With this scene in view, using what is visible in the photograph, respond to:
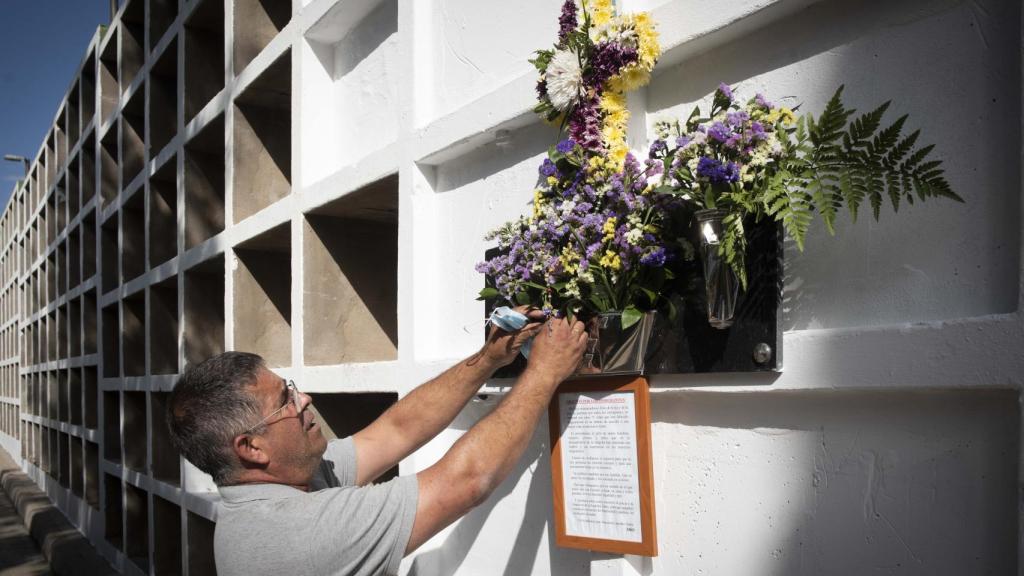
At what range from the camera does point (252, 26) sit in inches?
161

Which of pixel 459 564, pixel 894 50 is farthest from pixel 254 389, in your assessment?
pixel 894 50

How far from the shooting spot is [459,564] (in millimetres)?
2428

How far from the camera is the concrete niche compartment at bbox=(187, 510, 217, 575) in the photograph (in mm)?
4023

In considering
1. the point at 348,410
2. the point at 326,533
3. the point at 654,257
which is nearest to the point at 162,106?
the point at 348,410

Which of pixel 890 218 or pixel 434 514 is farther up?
pixel 890 218

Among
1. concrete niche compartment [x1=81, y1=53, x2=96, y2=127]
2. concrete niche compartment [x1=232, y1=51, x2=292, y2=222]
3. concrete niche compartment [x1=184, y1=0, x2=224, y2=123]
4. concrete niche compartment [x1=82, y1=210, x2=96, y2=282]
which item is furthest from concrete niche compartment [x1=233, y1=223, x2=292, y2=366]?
concrete niche compartment [x1=81, y1=53, x2=96, y2=127]

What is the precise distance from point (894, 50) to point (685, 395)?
781 millimetres

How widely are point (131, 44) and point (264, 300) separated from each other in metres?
3.30

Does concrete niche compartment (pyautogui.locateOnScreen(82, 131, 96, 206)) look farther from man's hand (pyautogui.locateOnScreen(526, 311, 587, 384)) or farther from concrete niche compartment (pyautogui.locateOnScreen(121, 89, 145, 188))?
man's hand (pyautogui.locateOnScreen(526, 311, 587, 384))

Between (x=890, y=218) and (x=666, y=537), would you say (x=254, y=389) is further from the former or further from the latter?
(x=890, y=218)

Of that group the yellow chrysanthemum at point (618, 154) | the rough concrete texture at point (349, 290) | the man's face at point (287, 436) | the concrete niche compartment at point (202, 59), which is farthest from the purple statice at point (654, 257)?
the concrete niche compartment at point (202, 59)

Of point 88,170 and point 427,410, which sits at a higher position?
point 88,170

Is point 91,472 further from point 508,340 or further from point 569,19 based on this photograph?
point 569,19

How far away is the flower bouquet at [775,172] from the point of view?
127cm
